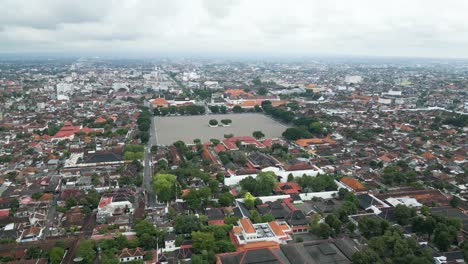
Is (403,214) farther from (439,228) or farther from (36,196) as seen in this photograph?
(36,196)

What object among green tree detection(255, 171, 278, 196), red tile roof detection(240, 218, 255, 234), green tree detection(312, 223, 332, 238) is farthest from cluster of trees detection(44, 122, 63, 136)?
green tree detection(312, 223, 332, 238)

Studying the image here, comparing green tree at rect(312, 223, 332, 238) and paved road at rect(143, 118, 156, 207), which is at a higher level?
green tree at rect(312, 223, 332, 238)

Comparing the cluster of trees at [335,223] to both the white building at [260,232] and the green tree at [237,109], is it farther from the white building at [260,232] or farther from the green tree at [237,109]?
the green tree at [237,109]

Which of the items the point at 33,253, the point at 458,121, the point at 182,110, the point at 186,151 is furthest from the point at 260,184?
the point at 458,121

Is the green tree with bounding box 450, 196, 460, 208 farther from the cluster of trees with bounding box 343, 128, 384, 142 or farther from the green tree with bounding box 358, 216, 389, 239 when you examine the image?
the cluster of trees with bounding box 343, 128, 384, 142


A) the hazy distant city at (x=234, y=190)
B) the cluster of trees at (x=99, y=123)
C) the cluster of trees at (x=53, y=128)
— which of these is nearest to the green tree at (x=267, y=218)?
the hazy distant city at (x=234, y=190)

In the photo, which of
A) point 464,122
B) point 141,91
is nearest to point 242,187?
point 464,122

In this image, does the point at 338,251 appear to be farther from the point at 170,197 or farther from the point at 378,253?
the point at 170,197
